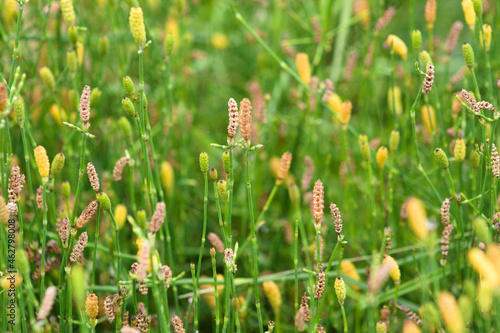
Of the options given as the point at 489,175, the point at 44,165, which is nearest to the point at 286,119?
the point at 489,175

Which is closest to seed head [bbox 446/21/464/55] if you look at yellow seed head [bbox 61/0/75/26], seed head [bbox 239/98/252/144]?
seed head [bbox 239/98/252/144]

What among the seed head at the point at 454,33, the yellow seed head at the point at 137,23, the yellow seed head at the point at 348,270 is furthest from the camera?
the seed head at the point at 454,33

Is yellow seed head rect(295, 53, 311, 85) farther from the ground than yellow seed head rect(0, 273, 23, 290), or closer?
farther from the ground

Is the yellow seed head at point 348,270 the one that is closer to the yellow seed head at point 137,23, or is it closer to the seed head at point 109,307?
the seed head at point 109,307

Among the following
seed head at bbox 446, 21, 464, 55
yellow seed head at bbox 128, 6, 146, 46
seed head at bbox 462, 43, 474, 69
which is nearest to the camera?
yellow seed head at bbox 128, 6, 146, 46

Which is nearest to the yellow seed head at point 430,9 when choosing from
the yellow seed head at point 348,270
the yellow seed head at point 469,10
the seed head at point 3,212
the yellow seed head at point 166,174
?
the yellow seed head at point 469,10

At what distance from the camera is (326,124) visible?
1533mm

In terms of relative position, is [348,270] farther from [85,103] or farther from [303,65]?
[85,103]

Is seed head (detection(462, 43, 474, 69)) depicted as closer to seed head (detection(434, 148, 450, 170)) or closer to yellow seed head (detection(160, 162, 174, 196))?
seed head (detection(434, 148, 450, 170))

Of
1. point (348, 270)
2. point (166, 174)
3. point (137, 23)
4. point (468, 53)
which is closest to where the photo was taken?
point (137, 23)

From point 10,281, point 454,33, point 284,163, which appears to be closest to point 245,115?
point 284,163

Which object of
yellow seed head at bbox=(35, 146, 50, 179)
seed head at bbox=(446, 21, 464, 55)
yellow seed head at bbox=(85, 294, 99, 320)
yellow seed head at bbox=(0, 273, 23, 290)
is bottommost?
yellow seed head at bbox=(85, 294, 99, 320)

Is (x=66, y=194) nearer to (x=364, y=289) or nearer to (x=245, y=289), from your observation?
(x=245, y=289)

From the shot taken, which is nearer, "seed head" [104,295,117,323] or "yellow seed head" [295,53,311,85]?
"seed head" [104,295,117,323]
